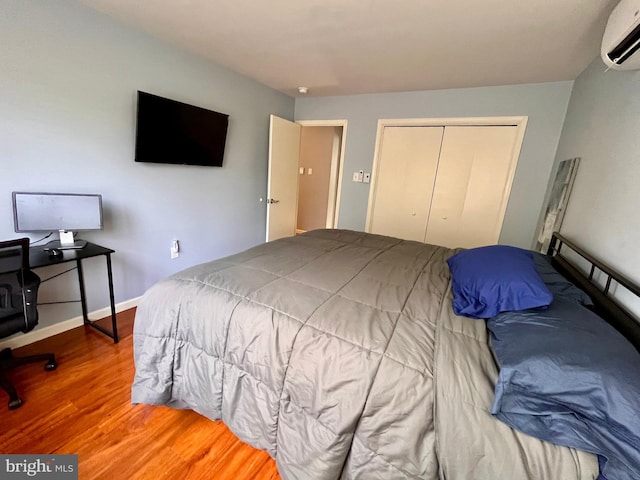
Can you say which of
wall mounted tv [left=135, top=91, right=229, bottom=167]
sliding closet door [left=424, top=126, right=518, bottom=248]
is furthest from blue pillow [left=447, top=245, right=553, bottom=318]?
wall mounted tv [left=135, top=91, right=229, bottom=167]

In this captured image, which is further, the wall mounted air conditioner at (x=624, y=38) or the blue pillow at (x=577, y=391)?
the wall mounted air conditioner at (x=624, y=38)

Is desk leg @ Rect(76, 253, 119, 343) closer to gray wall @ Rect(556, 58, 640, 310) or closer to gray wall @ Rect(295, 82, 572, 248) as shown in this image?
gray wall @ Rect(295, 82, 572, 248)

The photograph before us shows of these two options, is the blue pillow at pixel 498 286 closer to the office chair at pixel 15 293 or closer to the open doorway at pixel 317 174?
the office chair at pixel 15 293

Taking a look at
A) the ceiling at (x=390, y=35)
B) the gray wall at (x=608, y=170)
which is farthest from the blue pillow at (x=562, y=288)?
the ceiling at (x=390, y=35)

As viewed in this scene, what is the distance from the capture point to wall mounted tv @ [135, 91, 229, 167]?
2273 millimetres

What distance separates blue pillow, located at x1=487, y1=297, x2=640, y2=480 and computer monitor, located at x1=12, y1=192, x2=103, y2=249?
252cm

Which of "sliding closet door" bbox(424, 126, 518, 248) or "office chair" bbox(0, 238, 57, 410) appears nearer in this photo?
"office chair" bbox(0, 238, 57, 410)

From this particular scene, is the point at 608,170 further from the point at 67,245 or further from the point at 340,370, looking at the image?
the point at 67,245

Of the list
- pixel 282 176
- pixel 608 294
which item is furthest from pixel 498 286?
pixel 282 176

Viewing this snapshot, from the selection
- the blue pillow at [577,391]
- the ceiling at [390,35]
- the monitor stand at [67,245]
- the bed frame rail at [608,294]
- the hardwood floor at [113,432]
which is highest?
the ceiling at [390,35]

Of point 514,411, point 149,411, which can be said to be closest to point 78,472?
point 149,411

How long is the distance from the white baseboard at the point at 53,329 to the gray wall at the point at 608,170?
11.1 feet

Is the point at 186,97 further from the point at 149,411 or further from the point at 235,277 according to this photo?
the point at 149,411

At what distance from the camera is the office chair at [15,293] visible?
4.61ft
